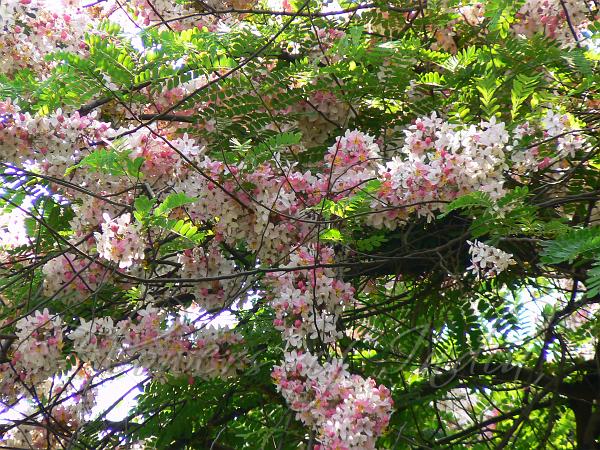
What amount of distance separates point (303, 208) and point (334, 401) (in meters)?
0.73

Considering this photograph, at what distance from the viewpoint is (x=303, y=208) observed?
2.91 metres

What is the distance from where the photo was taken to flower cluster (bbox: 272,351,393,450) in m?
2.34

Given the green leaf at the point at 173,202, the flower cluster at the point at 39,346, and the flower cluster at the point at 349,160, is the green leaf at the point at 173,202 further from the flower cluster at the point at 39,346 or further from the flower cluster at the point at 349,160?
the flower cluster at the point at 39,346

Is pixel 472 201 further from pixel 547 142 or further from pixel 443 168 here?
pixel 547 142

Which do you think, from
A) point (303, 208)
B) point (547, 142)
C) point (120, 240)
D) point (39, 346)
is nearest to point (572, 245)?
point (547, 142)

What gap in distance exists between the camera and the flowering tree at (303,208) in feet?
8.66

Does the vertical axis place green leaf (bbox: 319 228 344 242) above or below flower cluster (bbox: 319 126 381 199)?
below

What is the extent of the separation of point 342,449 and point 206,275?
43.8 inches

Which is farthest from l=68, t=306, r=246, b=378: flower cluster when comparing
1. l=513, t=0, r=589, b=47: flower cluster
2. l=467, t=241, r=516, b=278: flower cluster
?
l=513, t=0, r=589, b=47: flower cluster

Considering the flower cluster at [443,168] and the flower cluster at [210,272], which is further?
the flower cluster at [210,272]

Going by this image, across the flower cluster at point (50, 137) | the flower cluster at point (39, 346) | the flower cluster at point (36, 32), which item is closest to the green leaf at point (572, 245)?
the flower cluster at point (50, 137)

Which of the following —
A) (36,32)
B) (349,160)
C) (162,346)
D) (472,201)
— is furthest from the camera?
(36,32)

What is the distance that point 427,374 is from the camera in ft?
12.3

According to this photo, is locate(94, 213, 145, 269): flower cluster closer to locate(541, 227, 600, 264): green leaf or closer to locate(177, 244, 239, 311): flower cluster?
locate(177, 244, 239, 311): flower cluster
